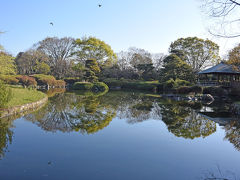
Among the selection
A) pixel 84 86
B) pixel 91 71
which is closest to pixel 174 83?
pixel 84 86

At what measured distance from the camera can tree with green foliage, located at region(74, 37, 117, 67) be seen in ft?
108

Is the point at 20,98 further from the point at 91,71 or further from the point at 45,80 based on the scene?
the point at 91,71

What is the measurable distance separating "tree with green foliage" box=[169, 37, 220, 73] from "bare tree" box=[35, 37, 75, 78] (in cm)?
1749

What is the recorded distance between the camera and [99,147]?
14.7ft

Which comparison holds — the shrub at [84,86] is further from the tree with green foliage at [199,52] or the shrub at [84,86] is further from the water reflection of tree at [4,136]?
the water reflection of tree at [4,136]

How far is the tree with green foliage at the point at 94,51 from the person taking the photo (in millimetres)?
32812

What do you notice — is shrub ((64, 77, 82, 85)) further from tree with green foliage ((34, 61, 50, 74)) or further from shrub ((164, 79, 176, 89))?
shrub ((164, 79, 176, 89))

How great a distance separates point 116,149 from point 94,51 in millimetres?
30297

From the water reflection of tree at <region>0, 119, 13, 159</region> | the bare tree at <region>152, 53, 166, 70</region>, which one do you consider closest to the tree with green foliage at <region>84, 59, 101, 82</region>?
the bare tree at <region>152, 53, 166, 70</region>

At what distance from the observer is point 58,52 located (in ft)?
→ 109

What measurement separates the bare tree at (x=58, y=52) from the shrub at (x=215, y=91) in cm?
2289

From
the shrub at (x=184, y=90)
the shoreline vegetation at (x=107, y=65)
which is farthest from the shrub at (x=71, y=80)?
the shrub at (x=184, y=90)

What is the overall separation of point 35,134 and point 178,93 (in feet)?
48.2

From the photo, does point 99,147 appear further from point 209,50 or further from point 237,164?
point 209,50
